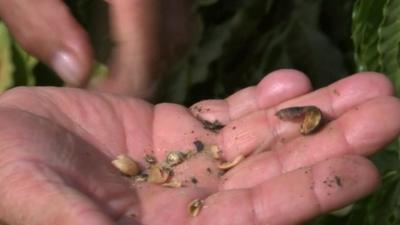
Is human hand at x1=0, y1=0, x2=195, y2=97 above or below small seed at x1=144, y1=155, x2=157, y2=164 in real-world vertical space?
above

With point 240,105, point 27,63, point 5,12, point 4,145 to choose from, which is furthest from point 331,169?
point 27,63

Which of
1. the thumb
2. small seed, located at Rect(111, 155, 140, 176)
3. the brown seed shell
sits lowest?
small seed, located at Rect(111, 155, 140, 176)

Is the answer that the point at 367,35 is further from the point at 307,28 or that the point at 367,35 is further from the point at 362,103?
the point at 307,28

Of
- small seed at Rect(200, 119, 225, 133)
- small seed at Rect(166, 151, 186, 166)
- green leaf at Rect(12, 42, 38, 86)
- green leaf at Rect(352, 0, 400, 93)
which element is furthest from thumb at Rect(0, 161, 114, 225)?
green leaf at Rect(12, 42, 38, 86)

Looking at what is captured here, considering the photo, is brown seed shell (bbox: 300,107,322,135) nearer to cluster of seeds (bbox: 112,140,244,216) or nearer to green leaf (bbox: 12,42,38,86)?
cluster of seeds (bbox: 112,140,244,216)

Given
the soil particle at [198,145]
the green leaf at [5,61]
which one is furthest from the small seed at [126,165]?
the green leaf at [5,61]

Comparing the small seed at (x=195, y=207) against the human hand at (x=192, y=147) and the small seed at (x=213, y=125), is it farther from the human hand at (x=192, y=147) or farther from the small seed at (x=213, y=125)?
the small seed at (x=213, y=125)
